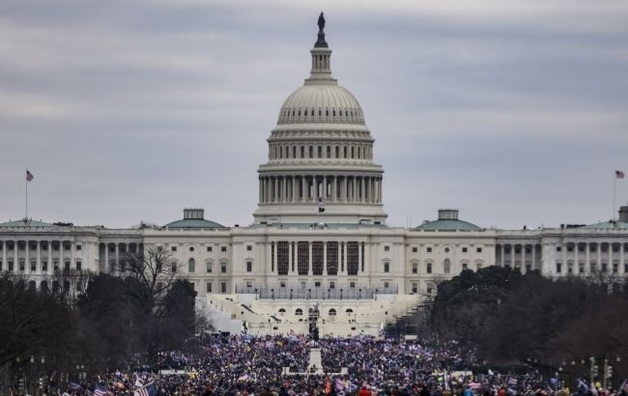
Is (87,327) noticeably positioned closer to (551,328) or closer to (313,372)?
(313,372)

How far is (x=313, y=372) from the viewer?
497 feet

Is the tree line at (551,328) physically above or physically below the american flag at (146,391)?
above

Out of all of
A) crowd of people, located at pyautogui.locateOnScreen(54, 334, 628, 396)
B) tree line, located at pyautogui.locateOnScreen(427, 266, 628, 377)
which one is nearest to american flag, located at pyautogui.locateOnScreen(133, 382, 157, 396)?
crowd of people, located at pyautogui.locateOnScreen(54, 334, 628, 396)

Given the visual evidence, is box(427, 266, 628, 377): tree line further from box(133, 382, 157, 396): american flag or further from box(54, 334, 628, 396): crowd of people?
box(133, 382, 157, 396): american flag

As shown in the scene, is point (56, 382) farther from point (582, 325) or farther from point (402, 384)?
point (582, 325)

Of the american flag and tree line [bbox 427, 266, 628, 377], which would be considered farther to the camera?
tree line [bbox 427, 266, 628, 377]

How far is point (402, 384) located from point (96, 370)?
1880 cm

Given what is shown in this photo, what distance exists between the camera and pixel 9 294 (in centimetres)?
12950

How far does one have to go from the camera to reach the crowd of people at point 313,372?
4525 inches

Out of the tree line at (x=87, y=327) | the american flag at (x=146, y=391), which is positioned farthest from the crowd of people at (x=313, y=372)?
the tree line at (x=87, y=327)

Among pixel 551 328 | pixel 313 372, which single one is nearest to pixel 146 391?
pixel 551 328

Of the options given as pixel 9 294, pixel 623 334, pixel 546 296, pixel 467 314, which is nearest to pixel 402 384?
pixel 623 334

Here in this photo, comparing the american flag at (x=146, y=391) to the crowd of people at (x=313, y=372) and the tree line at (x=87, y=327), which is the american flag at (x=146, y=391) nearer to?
the crowd of people at (x=313, y=372)

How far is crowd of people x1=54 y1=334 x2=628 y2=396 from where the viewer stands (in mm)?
114938
